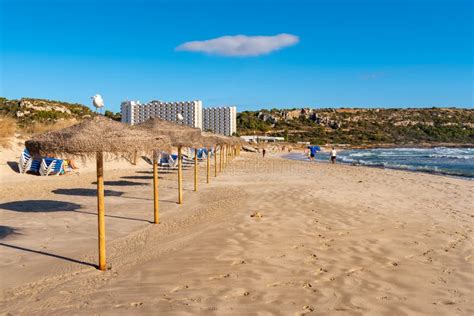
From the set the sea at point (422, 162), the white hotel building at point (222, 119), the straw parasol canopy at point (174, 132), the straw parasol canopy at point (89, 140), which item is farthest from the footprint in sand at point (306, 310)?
the white hotel building at point (222, 119)

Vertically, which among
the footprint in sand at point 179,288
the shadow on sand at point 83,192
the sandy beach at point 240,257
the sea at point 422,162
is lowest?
the sea at point 422,162

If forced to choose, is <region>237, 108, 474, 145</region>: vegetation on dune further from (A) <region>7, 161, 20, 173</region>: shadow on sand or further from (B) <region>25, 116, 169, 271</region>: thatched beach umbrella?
(B) <region>25, 116, 169, 271</region>: thatched beach umbrella

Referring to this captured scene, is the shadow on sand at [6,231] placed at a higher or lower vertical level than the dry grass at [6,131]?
lower

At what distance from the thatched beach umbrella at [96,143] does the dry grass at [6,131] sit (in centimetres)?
1179

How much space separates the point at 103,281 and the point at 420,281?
330 centimetres

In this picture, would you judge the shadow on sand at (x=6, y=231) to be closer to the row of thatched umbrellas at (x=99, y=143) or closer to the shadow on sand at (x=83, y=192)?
the row of thatched umbrellas at (x=99, y=143)

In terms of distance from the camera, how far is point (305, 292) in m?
3.80

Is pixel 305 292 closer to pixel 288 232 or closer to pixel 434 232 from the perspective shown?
pixel 288 232

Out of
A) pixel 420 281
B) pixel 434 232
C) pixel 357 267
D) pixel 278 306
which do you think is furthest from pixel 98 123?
pixel 434 232

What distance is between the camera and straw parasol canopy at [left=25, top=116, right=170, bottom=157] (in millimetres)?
4664

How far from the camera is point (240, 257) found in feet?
16.0

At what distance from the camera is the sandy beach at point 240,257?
11.7 ft

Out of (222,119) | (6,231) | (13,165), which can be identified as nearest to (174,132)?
(6,231)

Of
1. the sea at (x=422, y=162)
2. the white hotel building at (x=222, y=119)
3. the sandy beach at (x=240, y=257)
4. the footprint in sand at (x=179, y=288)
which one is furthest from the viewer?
the white hotel building at (x=222, y=119)
